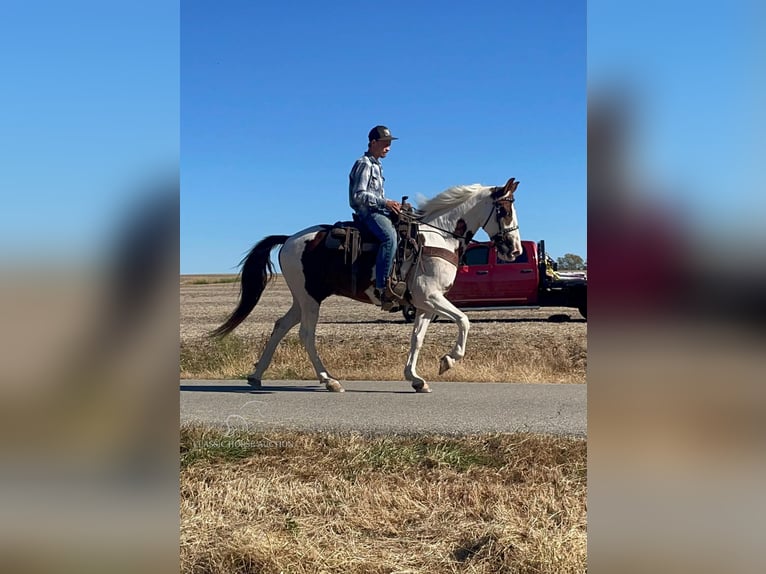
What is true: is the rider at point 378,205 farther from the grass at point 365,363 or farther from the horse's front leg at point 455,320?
the grass at point 365,363

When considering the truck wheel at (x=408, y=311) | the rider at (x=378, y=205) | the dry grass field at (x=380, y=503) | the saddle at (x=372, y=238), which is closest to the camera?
the dry grass field at (x=380, y=503)

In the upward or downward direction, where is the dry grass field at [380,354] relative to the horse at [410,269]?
downward

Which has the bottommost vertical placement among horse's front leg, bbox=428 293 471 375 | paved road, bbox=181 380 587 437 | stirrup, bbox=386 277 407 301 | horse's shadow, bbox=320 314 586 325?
paved road, bbox=181 380 587 437

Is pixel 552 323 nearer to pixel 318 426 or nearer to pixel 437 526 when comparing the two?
pixel 318 426

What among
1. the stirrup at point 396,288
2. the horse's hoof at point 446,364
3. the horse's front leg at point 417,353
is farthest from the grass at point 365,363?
the stirrup at point 396,288

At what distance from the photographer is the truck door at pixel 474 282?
417 inches

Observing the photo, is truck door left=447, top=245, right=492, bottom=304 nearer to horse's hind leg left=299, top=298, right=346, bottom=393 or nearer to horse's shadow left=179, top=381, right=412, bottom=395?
horse's shadow left=179, top=381, right=412, bottom=395

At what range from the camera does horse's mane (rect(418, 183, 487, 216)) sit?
5656 millimetres

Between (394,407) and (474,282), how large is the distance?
6.10 m

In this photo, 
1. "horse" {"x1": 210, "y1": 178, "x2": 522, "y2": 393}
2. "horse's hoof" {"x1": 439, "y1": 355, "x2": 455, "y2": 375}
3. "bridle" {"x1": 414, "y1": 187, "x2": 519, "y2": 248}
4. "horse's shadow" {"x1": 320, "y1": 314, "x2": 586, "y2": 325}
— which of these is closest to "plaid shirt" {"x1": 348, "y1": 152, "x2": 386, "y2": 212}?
"horse" {"x1": 210, "y1": 178, "x2": 522, "y2": 393}

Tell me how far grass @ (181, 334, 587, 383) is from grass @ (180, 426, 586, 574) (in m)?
2.98
